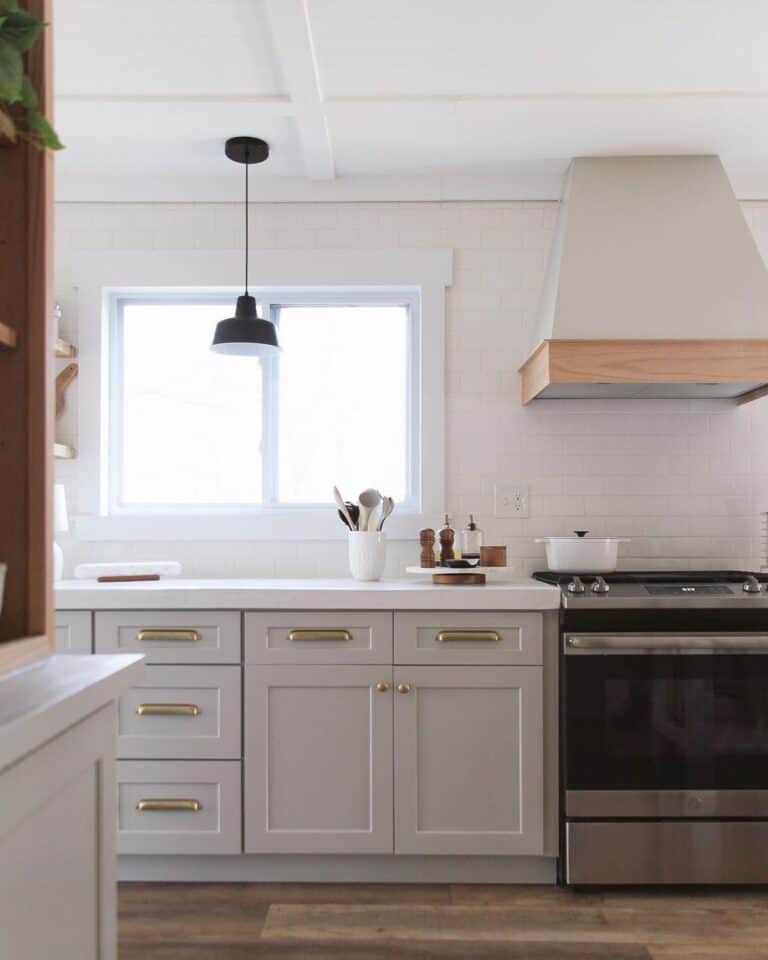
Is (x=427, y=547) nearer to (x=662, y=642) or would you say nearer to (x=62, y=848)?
(x=662, y=642)

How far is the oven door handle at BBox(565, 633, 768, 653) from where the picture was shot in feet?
8.81

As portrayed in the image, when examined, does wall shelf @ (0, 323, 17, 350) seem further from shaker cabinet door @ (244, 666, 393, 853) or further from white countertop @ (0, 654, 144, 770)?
shaker cabinet door @ (244, 666, 393, 853)

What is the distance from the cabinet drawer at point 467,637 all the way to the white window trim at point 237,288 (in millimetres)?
673

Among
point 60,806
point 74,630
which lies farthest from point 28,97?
point 74,630

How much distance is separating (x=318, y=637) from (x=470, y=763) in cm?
62

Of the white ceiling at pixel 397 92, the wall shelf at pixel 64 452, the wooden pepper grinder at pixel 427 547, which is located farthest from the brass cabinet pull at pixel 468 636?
the white ceiling at pixel 397 92

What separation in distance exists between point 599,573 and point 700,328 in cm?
93

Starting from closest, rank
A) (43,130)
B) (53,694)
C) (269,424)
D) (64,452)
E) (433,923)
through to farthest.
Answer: (53,694), (43,130), (433,923), (64,452), (269,424)

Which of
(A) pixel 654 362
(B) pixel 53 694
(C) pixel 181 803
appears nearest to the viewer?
(B) pixel 53 694

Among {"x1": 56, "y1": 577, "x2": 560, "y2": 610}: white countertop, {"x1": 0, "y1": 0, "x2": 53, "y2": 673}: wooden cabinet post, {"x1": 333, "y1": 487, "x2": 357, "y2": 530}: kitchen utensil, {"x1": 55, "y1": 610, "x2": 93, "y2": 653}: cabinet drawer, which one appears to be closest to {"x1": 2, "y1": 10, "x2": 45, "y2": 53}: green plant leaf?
{"x1": 0, "y1": 0, "x2": 53, "y2": 673}: wooden cabinet post

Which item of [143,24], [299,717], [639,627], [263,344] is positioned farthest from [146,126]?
[639,627]

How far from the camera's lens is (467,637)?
8.98 feet

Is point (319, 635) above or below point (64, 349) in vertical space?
below

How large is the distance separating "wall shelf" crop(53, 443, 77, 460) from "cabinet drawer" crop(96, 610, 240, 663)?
762 millimetres
